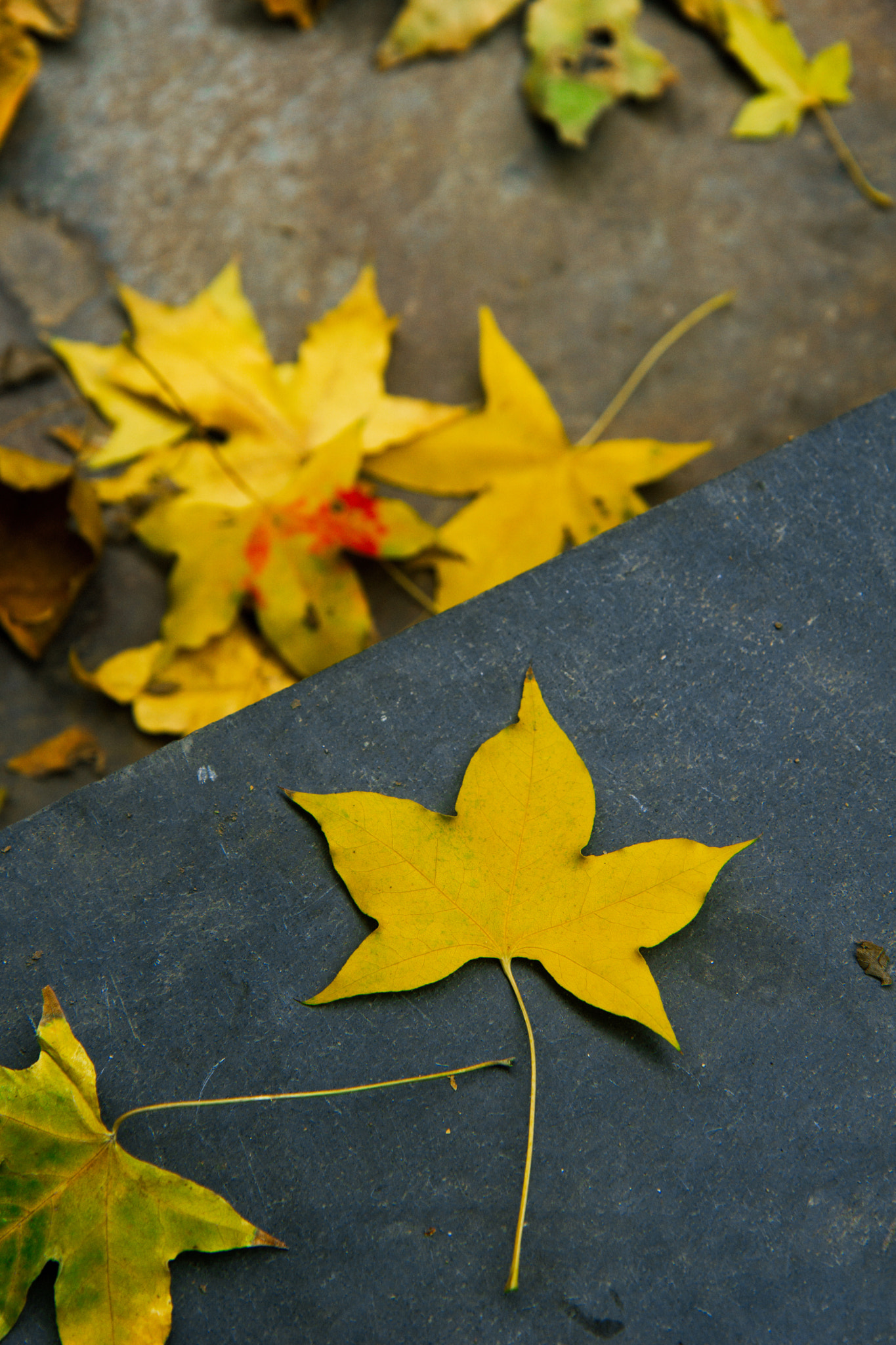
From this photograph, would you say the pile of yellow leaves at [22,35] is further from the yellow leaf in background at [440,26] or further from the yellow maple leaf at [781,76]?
the yellow maple leaf at [781,76]

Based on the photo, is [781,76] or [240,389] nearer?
[240,389]

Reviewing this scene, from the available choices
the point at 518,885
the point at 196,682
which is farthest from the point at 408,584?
the point at 518,885

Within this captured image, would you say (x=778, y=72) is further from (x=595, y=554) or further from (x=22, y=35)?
(x=22, y=35)

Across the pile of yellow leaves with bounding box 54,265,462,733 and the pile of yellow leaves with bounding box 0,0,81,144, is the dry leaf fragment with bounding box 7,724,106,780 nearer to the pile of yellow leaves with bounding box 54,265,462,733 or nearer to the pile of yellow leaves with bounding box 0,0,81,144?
the pile of yellow leaves with bounding box 54,265,462,733

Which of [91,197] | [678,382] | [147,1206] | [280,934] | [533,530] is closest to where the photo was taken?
[147,1206]

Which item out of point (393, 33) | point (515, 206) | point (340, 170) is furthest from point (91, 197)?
point (515, 206)

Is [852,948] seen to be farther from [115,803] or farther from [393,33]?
[393,33]
